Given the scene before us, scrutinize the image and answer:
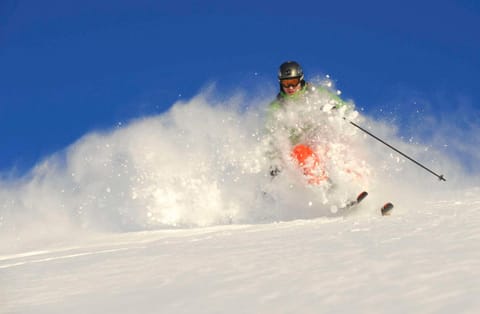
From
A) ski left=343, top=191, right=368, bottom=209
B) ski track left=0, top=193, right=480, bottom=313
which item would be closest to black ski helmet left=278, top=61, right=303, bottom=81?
ski left=343, top=191, right=368, bottom=209

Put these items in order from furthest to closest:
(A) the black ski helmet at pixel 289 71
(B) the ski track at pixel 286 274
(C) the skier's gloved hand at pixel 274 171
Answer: (A) the black ski helmet at pixel 289 71 < (C) the skier's gloved hand at pixel 274 171 < (B) the ski track at pixel 286 274

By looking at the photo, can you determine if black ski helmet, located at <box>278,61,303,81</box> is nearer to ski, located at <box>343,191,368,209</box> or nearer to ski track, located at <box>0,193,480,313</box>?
ski, located at <box>343,191,368,209</box>

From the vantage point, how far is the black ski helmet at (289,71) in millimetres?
9266

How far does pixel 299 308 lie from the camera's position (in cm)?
242

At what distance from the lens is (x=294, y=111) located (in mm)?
9258

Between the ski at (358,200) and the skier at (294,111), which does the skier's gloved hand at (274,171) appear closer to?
the skier at (294,111)

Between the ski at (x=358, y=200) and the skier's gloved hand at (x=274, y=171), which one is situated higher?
the skier's gloved hand at (x=274, y=171)

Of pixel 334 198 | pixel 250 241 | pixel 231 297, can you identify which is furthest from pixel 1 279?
pixel 334 198

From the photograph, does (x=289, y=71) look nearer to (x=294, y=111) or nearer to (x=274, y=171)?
(x=294, y=111)

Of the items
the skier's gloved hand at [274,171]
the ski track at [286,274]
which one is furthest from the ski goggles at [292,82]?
the ski track at [286,274]

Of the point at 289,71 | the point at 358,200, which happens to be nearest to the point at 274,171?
the point at 289,71

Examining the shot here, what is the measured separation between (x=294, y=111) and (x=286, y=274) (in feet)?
20.4

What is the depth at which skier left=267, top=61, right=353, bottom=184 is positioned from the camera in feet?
29.2

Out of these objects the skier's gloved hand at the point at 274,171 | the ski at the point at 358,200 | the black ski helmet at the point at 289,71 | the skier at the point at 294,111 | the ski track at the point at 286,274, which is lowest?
the ski track at the point at 286,274
